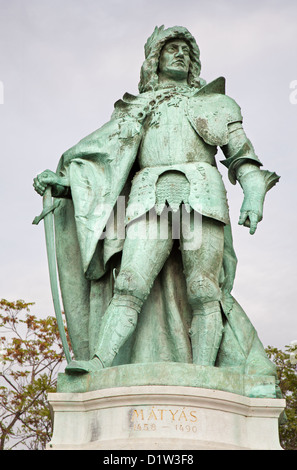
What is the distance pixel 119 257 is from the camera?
9.49 meters

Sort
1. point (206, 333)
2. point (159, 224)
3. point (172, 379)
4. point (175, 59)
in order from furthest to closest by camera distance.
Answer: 1. point (175, 59)
2. point (159, 224)
3. point (206, 333)
4. point (172, 379)

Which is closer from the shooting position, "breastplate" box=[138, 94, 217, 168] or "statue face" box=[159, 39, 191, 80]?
"breastplate" box=[138, 94, 217, 168]

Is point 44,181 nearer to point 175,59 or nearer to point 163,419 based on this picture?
point 175,59

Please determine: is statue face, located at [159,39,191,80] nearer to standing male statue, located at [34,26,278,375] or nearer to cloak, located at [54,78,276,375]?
standing male statue, located at [34,26,278,375]

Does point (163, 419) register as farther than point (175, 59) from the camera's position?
No

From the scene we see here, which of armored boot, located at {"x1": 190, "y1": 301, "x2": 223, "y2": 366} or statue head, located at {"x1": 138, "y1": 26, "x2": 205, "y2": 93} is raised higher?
statue head, located at {"x1": 138, "y1": 26, "x2": 205, "y2": 93}

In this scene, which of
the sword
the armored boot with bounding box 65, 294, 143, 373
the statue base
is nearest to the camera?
the statue base

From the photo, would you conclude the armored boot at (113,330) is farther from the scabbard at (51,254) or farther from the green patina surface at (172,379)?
the scabbard at (51,254)

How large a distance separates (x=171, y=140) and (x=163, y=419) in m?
3.35

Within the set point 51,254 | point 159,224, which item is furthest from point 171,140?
point 51,254

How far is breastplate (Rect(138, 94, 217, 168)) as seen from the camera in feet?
31.4

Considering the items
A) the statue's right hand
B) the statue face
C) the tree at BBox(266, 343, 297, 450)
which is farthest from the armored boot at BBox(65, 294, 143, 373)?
the tree at BBox(266, 343, 297, 450)

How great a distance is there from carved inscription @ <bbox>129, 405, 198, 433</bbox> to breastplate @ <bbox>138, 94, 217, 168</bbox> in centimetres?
297
